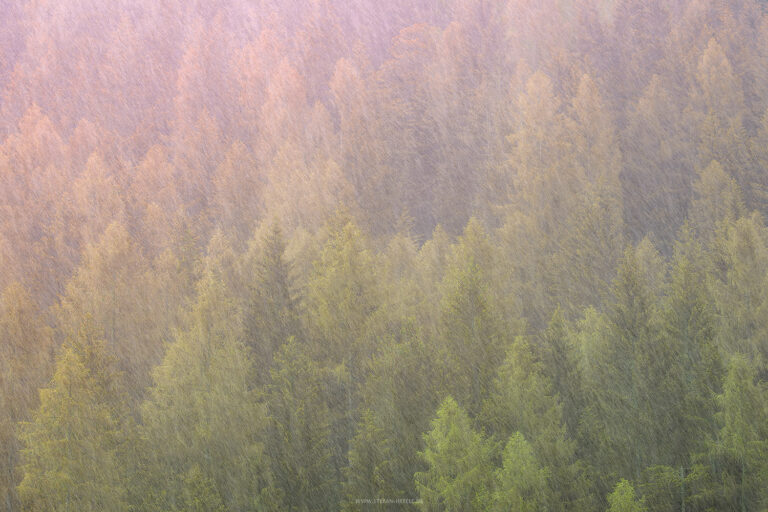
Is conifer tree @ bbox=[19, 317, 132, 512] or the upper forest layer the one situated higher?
the upper forest layer

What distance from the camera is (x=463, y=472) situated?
55.1 ft

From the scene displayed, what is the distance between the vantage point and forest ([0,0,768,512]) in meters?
18.5

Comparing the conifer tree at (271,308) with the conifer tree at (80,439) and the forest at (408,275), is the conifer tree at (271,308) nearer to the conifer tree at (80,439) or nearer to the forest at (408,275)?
the forest at (408,275)

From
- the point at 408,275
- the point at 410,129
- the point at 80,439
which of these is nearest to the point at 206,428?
the point at 80,439

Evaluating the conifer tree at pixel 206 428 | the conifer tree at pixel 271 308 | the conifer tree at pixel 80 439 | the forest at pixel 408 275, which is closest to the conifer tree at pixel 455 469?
the forest at pixel 408 275

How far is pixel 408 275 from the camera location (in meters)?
32.6

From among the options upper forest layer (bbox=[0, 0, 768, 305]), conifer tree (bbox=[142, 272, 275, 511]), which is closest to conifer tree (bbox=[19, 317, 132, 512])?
conifer tree (bbox=[142, 272, 275, 511])

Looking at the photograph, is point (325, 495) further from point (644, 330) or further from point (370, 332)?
point (644, 330)

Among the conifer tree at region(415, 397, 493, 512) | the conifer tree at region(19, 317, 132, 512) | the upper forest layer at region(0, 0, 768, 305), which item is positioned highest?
the upper forest layer at region(0, 0, 768, 305)

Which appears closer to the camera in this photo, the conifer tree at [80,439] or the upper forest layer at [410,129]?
A: the conifer tree at [80,439]

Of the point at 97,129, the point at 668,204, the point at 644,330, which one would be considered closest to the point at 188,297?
the point at 644,330

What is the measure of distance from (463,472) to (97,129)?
6042cm

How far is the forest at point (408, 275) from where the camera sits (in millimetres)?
18469

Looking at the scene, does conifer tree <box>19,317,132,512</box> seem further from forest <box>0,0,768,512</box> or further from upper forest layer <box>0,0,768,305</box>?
upper forest layer <box>0,0,768,305</box>
